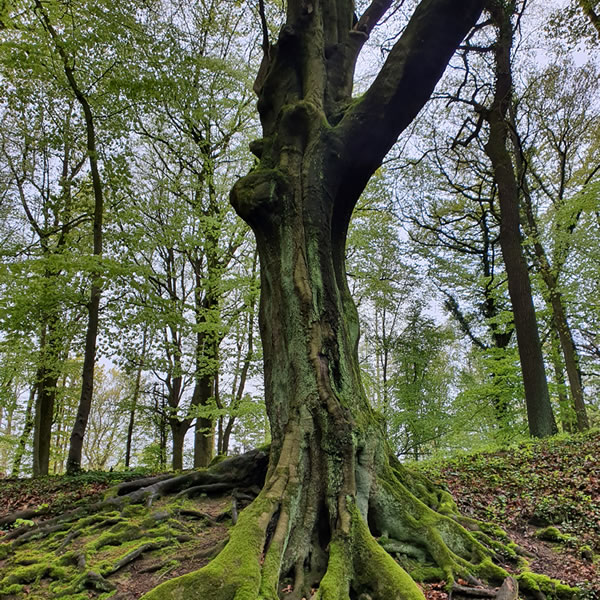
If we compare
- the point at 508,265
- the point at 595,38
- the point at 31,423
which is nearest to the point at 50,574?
the point at 508,265

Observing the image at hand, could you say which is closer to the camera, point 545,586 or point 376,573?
point 376,573

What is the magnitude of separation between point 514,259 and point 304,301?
293 inches

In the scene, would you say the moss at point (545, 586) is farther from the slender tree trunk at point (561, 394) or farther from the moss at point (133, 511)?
the slender tree trunk at point (561, 394)

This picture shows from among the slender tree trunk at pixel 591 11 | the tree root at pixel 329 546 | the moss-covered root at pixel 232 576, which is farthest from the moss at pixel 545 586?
the slender tree trunk at pixel 591 11

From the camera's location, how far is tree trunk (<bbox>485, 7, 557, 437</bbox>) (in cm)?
862

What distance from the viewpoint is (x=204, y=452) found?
39.3 feet

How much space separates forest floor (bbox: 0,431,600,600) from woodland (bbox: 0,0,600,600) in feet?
0.11

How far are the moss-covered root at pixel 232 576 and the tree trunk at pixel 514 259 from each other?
774cm

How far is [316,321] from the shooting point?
4133 mm

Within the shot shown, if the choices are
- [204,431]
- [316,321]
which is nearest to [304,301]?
[316,321]

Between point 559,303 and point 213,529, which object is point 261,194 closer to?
point 213,529

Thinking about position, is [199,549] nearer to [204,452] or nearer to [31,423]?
[204,452]

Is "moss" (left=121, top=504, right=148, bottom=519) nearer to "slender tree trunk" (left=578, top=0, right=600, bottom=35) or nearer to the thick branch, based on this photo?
the thick branch

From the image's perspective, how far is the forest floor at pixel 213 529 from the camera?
3285 mm
